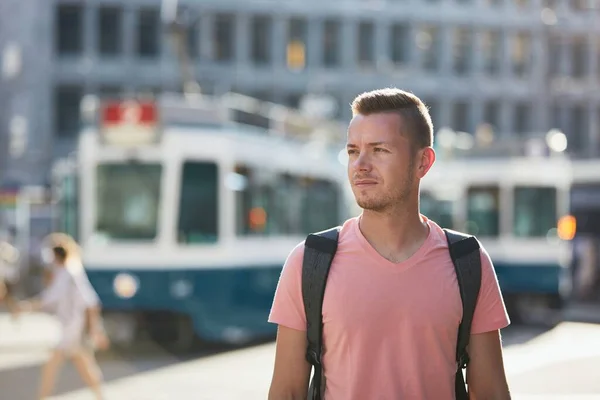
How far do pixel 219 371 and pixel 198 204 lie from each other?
3.07 m

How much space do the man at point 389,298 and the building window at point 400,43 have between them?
184ft

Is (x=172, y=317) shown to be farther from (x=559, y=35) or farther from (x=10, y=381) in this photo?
(x=559, y=35)

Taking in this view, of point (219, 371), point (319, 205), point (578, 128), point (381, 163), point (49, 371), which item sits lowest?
point (219, 371)

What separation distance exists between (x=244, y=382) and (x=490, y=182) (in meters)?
12.3

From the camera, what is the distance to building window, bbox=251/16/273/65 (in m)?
56.8

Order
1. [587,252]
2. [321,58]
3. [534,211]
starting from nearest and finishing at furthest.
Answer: [534,211], [587,252], [321,58]

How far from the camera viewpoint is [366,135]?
3.92m

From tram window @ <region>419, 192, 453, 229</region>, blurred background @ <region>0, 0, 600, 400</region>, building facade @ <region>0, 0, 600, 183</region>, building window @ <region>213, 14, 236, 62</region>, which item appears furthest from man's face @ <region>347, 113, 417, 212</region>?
building window @ <region>213, 14, 236, 62</region>

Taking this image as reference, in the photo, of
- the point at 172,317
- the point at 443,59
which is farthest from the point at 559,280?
the point at 443,59

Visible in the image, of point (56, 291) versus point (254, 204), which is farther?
point (254, 204)

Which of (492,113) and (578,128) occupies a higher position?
(492,113)

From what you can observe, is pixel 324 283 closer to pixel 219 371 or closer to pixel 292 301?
pixel 292 301

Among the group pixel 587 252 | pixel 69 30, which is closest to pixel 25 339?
pixel 587 252

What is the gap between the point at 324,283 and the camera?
151 inches
